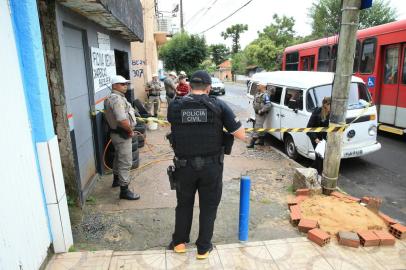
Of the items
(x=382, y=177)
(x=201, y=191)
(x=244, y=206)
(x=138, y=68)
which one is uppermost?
(x=138, y=68)

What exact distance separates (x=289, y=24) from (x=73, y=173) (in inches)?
1931

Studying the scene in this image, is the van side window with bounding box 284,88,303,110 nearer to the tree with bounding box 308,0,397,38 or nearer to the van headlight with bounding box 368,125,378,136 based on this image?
the van headlight with bounding box 368,125,378,136

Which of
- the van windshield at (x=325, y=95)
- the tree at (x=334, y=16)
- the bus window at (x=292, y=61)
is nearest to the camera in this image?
the van windshield at (x=325, y=95)

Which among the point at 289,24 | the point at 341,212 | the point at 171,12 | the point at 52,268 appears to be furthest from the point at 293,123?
the point at 289,24

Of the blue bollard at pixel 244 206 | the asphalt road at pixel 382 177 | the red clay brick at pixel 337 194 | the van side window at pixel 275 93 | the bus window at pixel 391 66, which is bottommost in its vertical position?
the asphalt road at pixel 382 177

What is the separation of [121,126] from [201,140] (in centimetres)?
191

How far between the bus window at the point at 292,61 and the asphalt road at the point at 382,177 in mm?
6654

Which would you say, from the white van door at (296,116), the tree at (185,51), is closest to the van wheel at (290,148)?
the white van door at (296,116)

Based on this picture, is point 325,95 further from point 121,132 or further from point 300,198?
point 121,132

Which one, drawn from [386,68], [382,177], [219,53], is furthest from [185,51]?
[219,53]

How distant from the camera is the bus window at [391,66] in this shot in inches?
348

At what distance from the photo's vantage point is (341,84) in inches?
176

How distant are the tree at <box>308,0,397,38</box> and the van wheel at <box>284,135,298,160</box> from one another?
21344 mm

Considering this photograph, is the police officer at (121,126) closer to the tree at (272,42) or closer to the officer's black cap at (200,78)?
the officer's black cap at (200,78)
